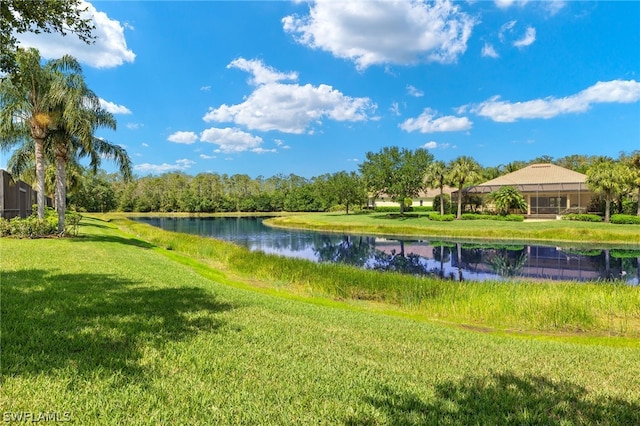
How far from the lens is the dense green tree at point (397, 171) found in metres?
56.1

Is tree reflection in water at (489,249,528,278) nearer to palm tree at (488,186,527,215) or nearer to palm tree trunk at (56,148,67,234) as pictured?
palm tree at (488,186,527,215)

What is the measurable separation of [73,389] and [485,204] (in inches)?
2275

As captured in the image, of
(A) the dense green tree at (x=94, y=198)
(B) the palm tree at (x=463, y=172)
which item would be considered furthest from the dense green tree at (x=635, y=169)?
(A) the dense green tree at (x=94, y=198)

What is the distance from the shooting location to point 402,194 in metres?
55.8

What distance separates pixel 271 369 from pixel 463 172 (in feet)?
157

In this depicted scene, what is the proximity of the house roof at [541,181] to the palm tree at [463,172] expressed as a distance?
6327 millimetres

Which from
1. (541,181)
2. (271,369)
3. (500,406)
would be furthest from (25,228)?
(541,181)

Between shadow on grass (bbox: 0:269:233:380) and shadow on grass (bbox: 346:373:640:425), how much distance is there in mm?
2691

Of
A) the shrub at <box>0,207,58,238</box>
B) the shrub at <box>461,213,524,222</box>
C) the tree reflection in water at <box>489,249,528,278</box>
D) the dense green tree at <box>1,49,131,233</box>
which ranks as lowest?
the tree reflection in water at <box>489,249,528,278</box>

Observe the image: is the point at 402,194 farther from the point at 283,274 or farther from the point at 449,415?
the point at 449,415

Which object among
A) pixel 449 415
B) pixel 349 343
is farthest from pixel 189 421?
pixel 349 343

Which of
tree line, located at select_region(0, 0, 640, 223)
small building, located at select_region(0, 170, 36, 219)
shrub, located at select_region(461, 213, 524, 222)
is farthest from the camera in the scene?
shrub, located at select_region(461, 213, 524, 222)

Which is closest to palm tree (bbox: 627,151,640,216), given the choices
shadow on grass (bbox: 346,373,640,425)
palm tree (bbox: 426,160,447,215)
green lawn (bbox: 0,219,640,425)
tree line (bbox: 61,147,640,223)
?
tree line (bbox: 61,147,640,223)

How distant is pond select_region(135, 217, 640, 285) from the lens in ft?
66.0
